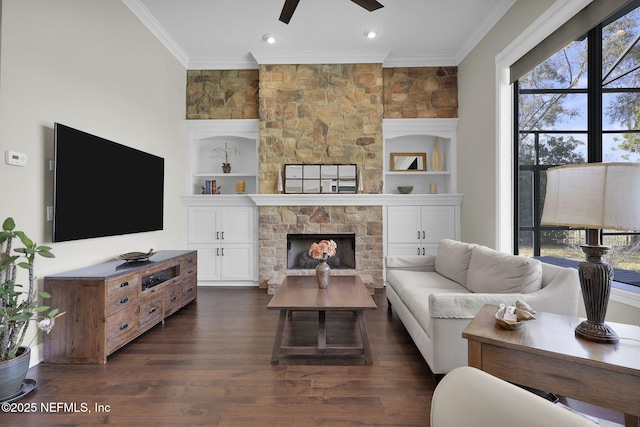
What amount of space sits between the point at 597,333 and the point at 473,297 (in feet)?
2.17

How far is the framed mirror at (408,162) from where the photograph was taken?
5148 millimetres

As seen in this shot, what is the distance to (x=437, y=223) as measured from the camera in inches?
190

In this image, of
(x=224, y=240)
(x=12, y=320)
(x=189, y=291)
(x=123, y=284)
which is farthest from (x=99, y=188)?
(x=224, y=240)

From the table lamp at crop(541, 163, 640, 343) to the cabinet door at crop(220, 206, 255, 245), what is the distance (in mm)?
3984

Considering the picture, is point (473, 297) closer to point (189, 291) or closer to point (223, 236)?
point (189, 291)

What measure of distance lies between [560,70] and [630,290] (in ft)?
6.83

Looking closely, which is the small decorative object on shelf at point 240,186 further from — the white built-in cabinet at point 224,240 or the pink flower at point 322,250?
the pink flower at point 322,250

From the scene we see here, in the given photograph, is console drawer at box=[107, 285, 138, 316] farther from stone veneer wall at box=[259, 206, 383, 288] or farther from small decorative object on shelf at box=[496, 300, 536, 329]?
small decorative object on shelf at box=[496, 300, 536, 329]

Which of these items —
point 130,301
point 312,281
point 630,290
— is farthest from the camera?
point 312,281

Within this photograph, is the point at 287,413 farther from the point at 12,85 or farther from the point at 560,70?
the point at 560,70

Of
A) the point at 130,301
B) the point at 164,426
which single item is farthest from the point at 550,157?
the point at 130,301

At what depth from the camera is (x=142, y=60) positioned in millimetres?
3754

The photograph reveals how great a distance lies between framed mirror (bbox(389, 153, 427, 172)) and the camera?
5.15 meters

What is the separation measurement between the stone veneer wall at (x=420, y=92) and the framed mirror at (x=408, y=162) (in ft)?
1.98
